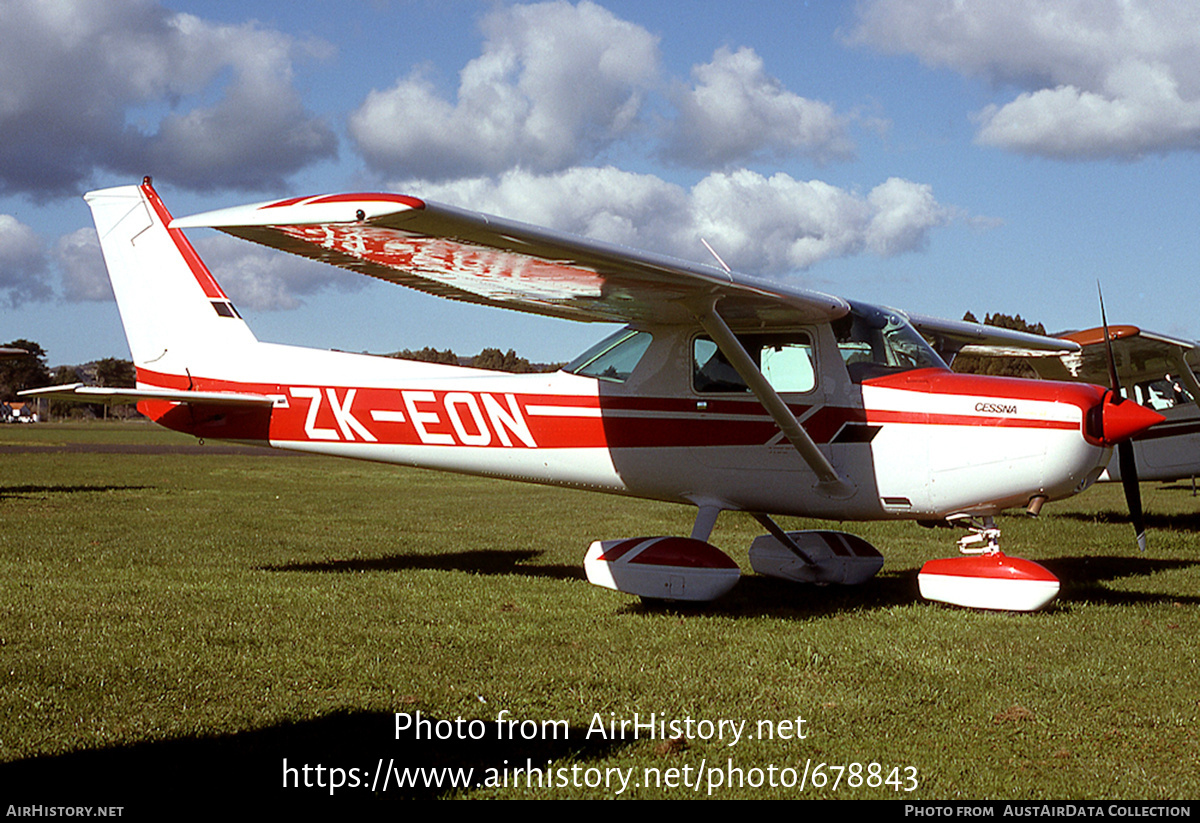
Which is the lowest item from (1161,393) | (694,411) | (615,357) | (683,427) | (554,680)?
(554,680)

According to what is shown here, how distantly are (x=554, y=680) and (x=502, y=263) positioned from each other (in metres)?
2.75

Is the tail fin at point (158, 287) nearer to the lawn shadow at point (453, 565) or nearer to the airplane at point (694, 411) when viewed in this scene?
the airplane at point (694, 411)

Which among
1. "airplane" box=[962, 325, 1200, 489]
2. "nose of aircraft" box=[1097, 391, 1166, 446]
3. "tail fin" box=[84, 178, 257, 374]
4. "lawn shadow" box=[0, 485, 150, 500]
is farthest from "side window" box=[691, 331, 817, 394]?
"lawn shadow" box=[0, 485, 150, 500]

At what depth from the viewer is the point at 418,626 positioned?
631 cm

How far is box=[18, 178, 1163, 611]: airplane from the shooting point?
21.1ft

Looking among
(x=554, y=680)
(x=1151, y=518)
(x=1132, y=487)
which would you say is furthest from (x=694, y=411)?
(x=1151, y=518)

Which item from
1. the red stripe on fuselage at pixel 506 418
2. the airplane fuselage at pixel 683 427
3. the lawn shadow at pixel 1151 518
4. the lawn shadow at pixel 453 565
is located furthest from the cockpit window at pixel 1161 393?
the lawn shadow at pixel 453 565

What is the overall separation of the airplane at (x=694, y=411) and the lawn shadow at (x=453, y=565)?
115cm

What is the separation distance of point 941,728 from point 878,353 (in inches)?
143

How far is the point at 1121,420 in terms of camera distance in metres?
6.46

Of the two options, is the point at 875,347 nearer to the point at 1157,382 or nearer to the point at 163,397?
the point at 163,397

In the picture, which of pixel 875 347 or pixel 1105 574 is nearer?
pixel 875 347

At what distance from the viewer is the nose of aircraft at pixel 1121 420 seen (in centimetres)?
644

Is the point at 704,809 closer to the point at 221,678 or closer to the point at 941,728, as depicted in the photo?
the point at 941,728
